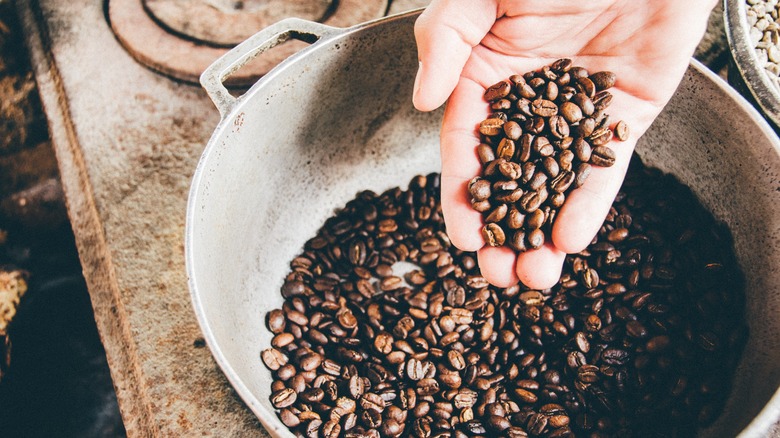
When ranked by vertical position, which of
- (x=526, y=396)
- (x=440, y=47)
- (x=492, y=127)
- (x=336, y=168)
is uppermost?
(x=440, y=47)

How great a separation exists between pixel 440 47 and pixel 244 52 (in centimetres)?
49

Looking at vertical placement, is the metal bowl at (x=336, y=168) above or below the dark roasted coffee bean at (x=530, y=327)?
above

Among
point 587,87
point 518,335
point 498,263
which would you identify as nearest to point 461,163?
point 498,263

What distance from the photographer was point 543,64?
1.71 m

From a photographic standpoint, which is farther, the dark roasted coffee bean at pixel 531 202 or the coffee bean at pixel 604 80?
the coffee bean at pixel 604 80

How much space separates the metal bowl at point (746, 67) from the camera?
161 cm

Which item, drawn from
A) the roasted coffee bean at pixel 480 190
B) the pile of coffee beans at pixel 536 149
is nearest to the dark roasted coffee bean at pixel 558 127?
the pile of coffee beans at pixel 536 149

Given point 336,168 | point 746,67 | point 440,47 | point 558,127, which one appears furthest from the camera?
point 336,168

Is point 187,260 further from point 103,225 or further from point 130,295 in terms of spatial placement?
point 103,225

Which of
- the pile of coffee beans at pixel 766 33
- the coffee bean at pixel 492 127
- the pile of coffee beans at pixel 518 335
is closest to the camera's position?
the pile of coffee beans at pixel 518 335

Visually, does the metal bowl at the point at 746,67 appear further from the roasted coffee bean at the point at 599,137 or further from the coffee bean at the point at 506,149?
the coffee bean at the point at 506,149

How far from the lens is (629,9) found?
62.7 inches

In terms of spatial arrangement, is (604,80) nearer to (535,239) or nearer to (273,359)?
(535,239)

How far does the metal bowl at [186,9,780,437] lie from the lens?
132 centimetres
